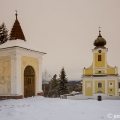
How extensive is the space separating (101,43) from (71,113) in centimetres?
2567

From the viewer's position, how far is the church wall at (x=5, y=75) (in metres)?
14.1

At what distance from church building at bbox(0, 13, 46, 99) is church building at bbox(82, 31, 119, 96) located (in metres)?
18.7

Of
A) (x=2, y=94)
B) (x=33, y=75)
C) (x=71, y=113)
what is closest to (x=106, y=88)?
(x=33, y=75)

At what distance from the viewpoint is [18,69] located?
1391 cm

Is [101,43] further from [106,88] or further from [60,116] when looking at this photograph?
[60,116]

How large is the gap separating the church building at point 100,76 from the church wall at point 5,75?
2071 cm

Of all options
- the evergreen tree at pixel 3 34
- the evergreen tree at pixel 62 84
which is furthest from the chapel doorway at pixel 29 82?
the evergreen tree at pixel 62 84

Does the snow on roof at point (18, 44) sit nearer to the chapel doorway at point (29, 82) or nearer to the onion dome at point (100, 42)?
the chapel doorway at point (29, 82)

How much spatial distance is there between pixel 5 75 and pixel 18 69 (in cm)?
127

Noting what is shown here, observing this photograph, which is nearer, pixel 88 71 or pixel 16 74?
pixel 16 74

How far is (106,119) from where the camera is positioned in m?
8.30

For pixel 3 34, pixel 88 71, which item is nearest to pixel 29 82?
pixel 3 34

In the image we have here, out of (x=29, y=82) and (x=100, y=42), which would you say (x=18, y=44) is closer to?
(x=29, y=82)

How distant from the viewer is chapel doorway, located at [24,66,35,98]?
14.8 meters
